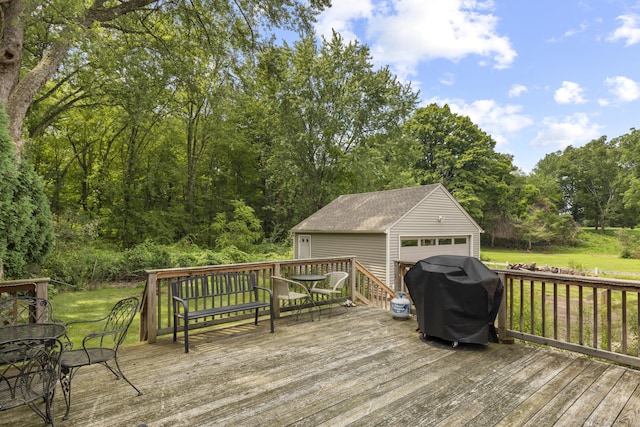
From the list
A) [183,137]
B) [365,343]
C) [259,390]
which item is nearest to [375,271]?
[365,343]

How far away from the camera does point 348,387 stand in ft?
9.46

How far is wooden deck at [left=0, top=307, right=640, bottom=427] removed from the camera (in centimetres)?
240

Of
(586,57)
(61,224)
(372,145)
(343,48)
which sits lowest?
(61,224)

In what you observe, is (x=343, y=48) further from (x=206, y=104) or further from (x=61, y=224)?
(x=61, y=224)

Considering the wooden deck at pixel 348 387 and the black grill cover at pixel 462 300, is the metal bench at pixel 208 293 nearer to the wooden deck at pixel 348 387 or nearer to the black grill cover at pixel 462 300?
the wooden deck at pixel 348 387

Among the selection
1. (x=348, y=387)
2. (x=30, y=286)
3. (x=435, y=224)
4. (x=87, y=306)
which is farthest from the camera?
(x=435, y=224)

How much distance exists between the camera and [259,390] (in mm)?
2836

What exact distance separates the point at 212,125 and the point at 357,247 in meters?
11.0

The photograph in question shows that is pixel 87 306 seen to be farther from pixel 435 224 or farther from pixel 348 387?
pixel 435 224

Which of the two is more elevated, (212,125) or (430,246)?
(212,125)

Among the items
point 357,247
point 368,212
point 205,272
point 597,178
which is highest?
point 597,178

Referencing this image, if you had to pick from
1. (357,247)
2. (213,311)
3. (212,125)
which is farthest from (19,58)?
(212,125)

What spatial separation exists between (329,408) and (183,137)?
18671 millimetres

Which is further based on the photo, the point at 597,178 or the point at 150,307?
the point at 597,178
